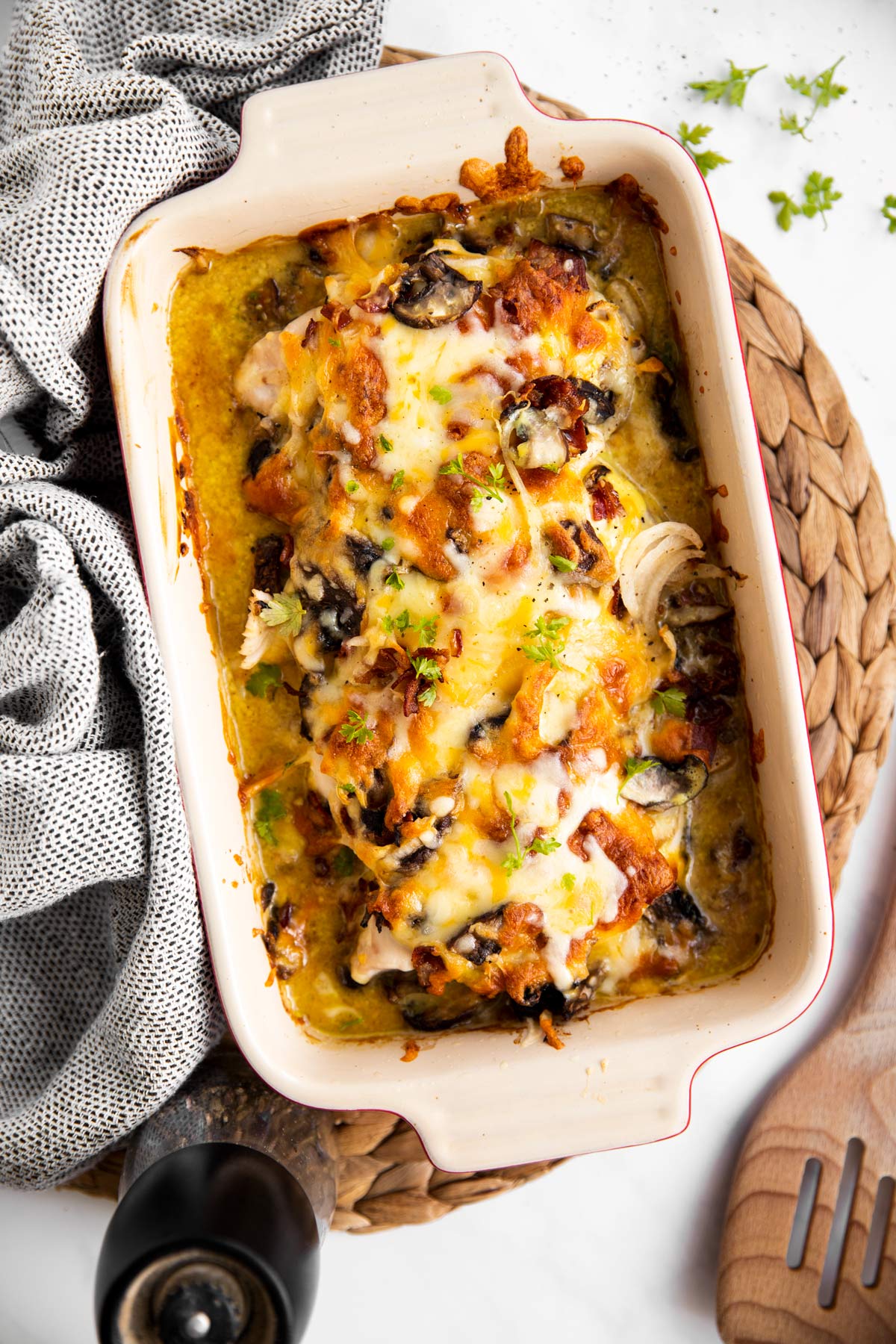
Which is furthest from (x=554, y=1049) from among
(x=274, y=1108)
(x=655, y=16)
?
(x=655, y=16)

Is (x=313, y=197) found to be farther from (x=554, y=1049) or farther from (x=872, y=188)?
(x=554, y=1049)

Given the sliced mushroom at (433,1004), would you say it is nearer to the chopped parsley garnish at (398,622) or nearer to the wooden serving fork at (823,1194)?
the chopped parsley garnish at (398,622)

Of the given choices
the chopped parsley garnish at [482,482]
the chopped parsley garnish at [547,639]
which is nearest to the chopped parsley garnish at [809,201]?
the chopped parsley garnish at [482,482]

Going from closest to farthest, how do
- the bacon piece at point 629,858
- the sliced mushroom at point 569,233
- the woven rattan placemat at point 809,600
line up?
the bacon piece at point 629,858, the sliced mushroom at point 569,233, the woven rattan placemat at point 809,600

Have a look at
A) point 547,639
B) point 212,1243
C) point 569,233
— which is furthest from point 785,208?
point 212,1243

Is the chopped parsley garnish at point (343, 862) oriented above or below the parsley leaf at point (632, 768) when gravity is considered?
below

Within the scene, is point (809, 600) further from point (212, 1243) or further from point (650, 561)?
point (212, 1243)
